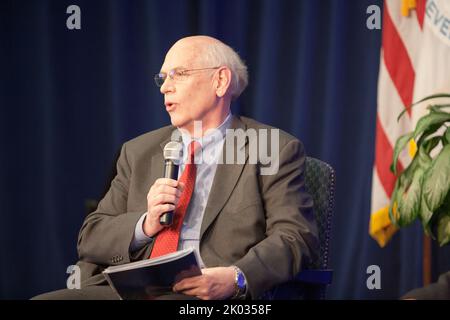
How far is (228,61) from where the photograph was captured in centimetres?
255

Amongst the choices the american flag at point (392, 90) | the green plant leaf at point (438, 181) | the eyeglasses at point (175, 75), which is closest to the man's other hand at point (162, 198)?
the eyeglasses at point (175, 75)

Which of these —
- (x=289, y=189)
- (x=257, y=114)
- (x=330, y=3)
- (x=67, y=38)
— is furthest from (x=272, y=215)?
(x=67, y=38)

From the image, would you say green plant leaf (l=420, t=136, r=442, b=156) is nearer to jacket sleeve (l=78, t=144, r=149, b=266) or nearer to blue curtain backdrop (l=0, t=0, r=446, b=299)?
blue curtain backdrop (l=0, t=0, r=446, b=299)

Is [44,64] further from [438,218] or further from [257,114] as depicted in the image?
[438,218]

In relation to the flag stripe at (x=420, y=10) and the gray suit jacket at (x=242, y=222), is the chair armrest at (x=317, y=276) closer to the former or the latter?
the gray suit jacket at (x=242, y=222)

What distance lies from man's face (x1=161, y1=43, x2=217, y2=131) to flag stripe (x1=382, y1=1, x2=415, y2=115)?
169 centimetres

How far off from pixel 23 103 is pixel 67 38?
50 centimetres

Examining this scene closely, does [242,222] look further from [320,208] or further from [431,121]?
[431,121]

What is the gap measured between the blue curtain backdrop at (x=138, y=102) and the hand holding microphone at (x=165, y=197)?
1.99m

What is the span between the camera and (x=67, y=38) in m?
4.28

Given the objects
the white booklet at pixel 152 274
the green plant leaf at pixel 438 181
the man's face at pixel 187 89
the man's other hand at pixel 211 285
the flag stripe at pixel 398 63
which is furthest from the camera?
the flag stripe at pixel 398 63

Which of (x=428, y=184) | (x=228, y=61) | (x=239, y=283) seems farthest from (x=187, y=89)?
(x=428, y=184)

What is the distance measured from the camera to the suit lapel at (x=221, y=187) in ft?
7.57

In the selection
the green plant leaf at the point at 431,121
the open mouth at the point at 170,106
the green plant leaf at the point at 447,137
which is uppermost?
the open mouth at the point at 170,106
